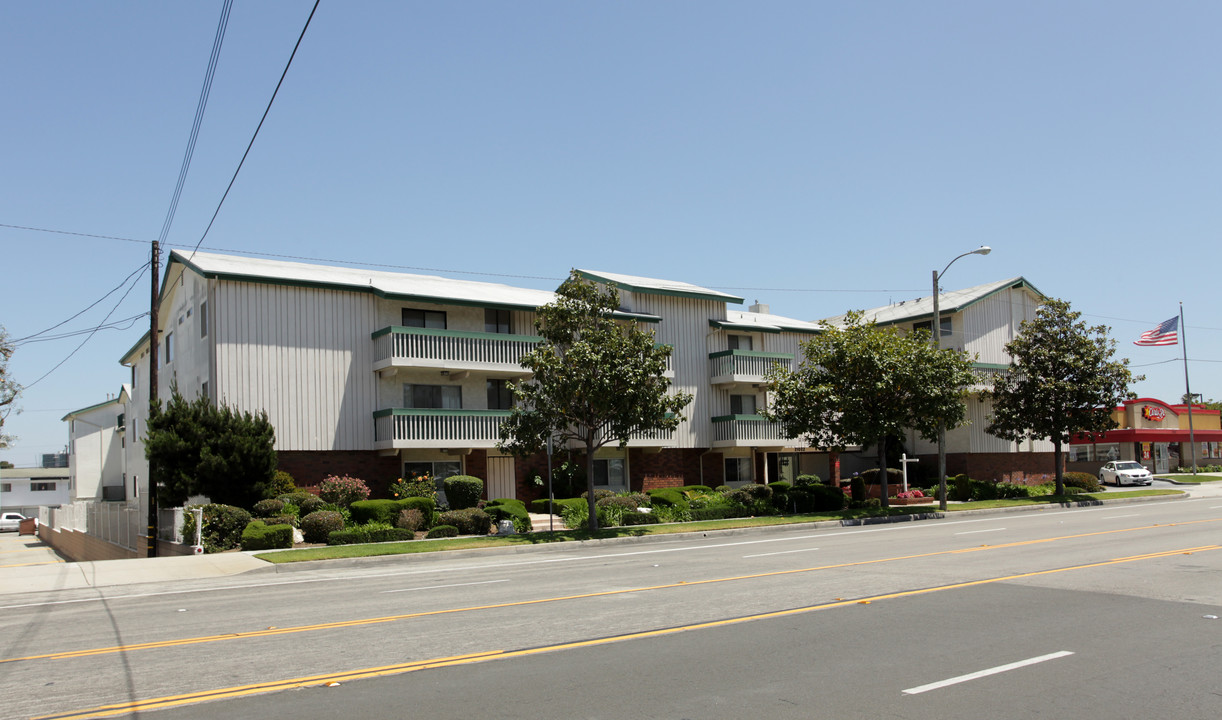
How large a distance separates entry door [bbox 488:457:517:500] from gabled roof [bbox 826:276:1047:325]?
22.4 m

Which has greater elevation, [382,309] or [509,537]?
[382,309]

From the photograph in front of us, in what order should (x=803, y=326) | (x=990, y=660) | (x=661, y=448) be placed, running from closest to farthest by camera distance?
(x=990, y=660), (x=661, y=448), (x=803, y=326)

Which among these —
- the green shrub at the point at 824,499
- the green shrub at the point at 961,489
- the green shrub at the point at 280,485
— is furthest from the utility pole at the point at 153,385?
the green shrub at the point at 961,489

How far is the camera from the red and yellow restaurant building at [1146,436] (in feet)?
196

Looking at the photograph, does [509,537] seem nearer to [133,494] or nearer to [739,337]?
[739,337]

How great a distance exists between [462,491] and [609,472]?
918cm

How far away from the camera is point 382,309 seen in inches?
1277

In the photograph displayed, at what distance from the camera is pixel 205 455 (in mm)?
25453

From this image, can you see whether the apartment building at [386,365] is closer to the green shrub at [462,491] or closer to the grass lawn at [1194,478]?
the green shrub at [462,491]

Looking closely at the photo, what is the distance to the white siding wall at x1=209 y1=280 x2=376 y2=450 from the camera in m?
29.1

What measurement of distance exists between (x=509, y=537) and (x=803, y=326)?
24664 millimetres

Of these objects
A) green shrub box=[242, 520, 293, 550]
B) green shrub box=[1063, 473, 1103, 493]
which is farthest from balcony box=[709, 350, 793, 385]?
green shrub box=[242, 520, 293, 550]

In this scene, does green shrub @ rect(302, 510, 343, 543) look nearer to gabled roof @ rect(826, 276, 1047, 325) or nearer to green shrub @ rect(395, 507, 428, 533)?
green shrub @ rect(395, 507, 428, 533)

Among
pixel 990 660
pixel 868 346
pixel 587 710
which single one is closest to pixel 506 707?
pixel 587 710
